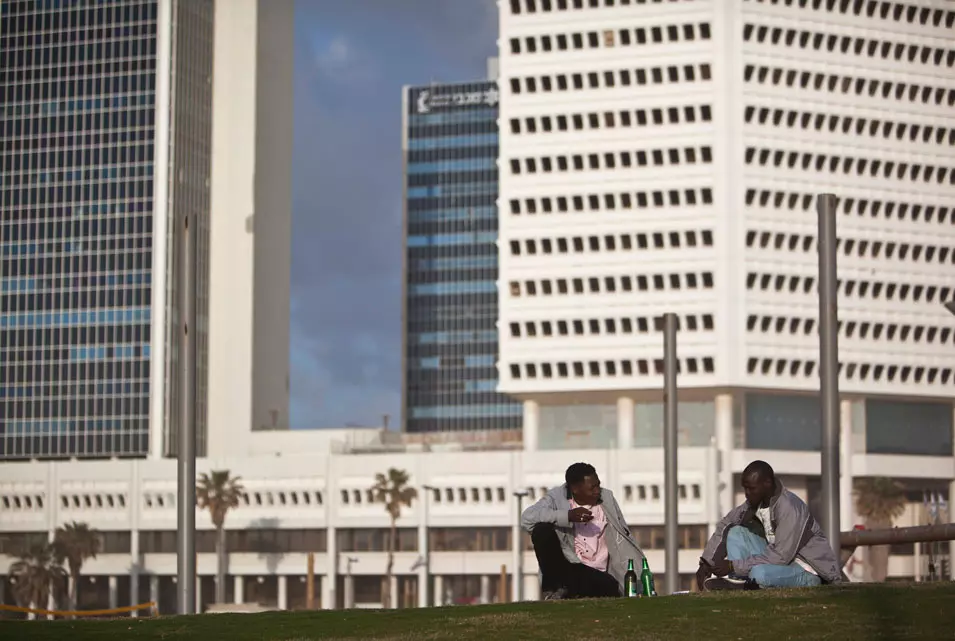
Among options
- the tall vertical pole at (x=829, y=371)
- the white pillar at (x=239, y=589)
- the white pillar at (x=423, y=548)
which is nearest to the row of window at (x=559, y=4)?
the white pillar at (x=423, y=548)

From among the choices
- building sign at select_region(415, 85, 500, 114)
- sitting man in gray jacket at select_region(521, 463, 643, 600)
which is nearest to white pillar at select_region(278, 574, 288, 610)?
building sign at select_region(415, 85, 500, 114)

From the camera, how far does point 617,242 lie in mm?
107312

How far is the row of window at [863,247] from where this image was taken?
4195 inches

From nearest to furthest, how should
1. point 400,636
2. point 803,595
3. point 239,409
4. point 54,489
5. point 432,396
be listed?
point 400,636
point 803,595
point 54,489
point 239,409
point 432,396

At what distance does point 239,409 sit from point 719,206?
51138 millimetres

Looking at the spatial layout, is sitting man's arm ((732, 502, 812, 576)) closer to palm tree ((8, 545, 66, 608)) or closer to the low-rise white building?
the low-rise white building

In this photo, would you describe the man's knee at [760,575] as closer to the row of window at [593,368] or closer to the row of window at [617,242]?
the row of window at [593,368]

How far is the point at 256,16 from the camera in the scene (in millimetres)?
148500

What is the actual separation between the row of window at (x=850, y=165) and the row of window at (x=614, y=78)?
5607 mm

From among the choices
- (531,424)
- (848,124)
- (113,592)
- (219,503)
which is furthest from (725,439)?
(113,592)

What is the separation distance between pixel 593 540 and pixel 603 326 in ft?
288

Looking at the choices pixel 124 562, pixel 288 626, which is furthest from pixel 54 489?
pixel 288 626

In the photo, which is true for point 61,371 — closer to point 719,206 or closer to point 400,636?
point 719,206

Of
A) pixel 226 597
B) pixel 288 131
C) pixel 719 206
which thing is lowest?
pixel 226 597
